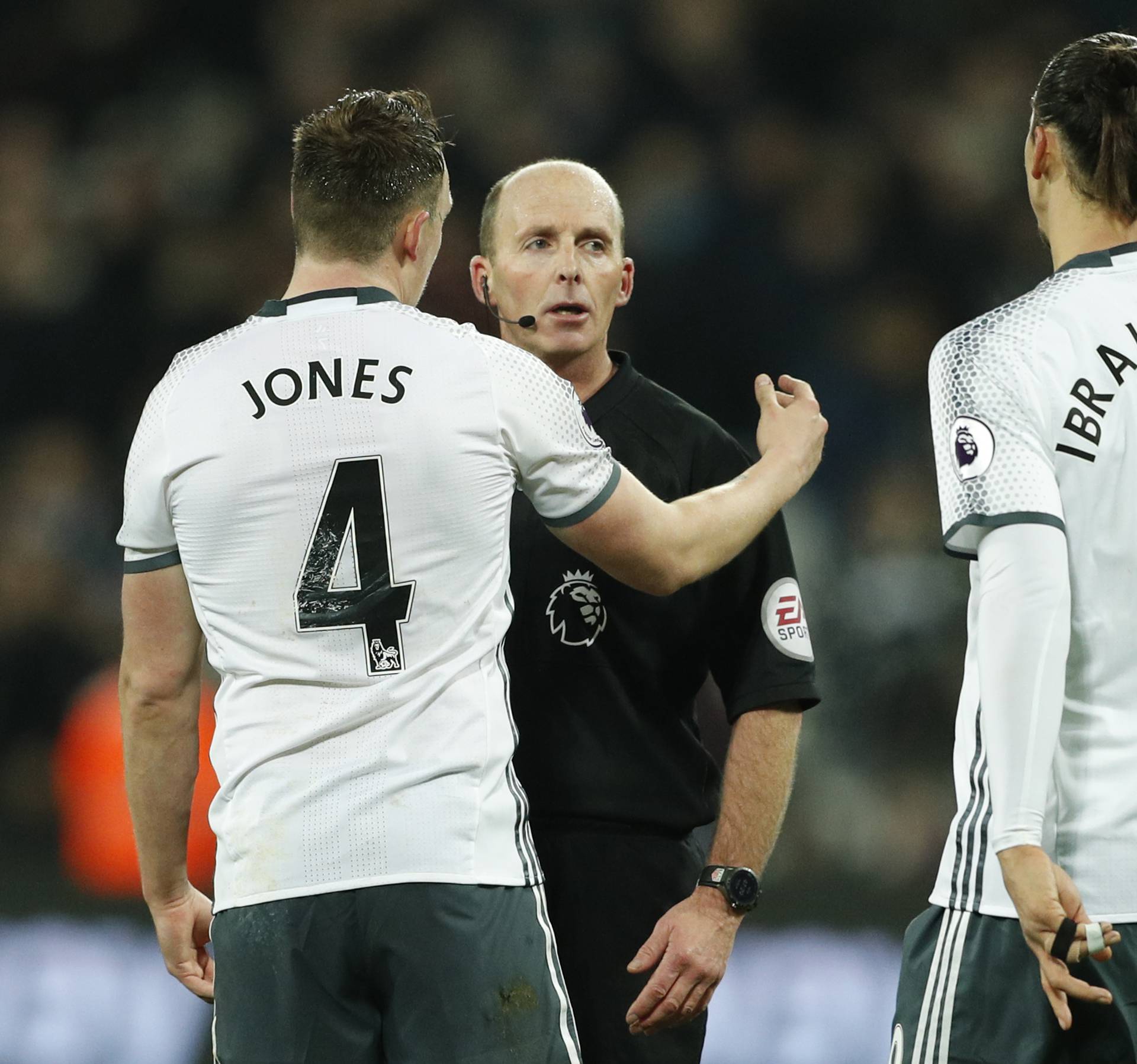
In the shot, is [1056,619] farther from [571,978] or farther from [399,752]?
[571,978]

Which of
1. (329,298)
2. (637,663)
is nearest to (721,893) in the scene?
(637,663)

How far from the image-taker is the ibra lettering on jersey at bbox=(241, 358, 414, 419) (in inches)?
92.4

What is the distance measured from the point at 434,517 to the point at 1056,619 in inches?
35.8

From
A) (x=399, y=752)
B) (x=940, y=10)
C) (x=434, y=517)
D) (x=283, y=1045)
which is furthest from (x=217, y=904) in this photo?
(x=940, y=10)

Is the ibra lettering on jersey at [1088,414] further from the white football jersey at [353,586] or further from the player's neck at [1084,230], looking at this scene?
the white football jersey at [353,586]

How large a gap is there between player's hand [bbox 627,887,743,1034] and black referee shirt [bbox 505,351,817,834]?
7.9 inches

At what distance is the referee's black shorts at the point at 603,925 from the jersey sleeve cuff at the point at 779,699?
0.33 metres

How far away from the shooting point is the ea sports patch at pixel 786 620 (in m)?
3.03

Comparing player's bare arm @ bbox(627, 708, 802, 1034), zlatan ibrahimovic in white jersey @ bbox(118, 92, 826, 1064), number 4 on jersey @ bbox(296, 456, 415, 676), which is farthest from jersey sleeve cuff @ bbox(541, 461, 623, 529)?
player's bare arm @ bbox(627, 708, 802, 1034)

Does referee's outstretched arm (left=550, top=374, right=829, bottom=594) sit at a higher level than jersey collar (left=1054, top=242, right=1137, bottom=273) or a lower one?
lower

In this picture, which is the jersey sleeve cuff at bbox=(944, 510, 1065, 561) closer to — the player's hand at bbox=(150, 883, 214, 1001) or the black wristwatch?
the black wristwatch

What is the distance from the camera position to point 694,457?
314cm

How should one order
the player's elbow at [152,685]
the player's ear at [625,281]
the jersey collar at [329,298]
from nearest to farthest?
the jersey collar at [329,298] < the player's elbow at [152,685] < the player's ear at [625,281]

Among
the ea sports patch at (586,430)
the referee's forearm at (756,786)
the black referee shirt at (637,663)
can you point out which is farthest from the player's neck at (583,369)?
the referee's forearm at (756,786)
